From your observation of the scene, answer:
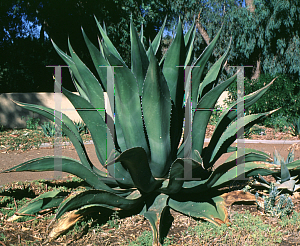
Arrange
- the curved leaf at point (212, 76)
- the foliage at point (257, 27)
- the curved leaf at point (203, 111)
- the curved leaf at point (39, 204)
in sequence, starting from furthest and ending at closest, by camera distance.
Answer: the foliage at point (257, 27), the curved leaf at point (212, 76), the curved leaf at point (39, 204), the curved leaf at point (203, 111)

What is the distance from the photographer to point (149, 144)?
2736mm

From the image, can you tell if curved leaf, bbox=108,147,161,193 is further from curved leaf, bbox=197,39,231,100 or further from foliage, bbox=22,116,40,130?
foliage, bbox=22,116,40,130

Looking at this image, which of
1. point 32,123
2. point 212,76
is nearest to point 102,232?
point 212,76

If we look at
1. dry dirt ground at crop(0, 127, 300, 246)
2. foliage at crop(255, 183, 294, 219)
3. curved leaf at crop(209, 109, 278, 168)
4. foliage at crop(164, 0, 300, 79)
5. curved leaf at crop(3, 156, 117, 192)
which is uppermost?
foliage at crop(164, 0, 300, 79)

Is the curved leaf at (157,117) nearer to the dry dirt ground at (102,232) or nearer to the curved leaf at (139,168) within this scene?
the curved leaf at (139,168)

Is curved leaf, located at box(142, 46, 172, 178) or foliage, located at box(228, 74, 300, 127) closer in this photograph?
curved leaf, located at box(142, 46, 172, 178)

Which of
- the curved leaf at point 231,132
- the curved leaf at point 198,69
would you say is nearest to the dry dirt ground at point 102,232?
the curved leaf at point 231,132

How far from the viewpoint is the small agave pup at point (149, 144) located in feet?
8.00

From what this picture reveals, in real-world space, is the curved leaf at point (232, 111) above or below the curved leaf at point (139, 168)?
above

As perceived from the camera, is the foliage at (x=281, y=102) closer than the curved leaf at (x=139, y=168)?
No

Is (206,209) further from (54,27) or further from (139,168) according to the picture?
(54,27)

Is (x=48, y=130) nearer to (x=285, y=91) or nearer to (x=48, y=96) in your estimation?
(x=48, y=96)

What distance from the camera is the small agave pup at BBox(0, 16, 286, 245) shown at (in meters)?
2.44

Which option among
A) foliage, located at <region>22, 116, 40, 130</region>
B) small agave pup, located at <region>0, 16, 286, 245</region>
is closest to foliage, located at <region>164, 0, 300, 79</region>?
foliage, located at <region>22, 116, 40, 130</region>
